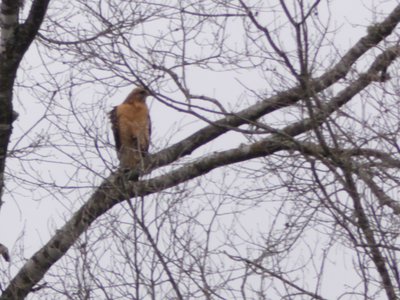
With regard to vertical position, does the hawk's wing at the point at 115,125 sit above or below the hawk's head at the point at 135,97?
below

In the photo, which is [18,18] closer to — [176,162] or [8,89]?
[8,89]

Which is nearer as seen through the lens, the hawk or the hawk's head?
the hawk

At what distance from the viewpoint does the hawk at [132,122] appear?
10.2 metres

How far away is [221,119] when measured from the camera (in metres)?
9.50

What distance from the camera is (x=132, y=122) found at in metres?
11.3

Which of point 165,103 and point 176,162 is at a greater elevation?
point 176,162

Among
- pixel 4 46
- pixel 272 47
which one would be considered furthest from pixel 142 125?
pixel 272 47

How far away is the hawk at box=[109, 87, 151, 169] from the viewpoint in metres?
10.2

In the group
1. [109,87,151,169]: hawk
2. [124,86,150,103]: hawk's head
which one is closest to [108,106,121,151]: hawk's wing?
[109,87,151,169]: hawk

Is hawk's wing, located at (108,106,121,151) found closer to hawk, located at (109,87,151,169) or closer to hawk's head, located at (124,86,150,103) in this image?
hawk, located at (109,87,151,169)

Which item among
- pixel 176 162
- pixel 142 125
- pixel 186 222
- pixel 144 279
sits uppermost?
pixel 142 125

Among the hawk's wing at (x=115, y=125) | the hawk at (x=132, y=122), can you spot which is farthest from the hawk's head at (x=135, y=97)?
the hawk's wing at (x=115, y=125)

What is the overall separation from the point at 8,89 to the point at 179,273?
2446 millimetres

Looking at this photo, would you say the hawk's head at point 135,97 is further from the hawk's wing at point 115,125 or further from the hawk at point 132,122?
the hawk's wing at point 115,125
